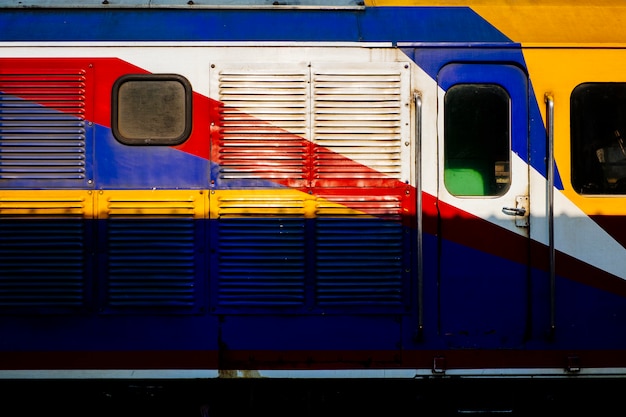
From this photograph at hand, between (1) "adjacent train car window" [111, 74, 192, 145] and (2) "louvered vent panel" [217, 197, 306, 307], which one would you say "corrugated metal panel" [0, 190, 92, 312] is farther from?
(2) "louvered vent panel" [217, 197, 306, 307]

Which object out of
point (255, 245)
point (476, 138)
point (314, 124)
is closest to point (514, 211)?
point (476, 138)

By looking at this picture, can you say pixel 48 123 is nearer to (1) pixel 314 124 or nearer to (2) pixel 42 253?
(2) pixel 42 253

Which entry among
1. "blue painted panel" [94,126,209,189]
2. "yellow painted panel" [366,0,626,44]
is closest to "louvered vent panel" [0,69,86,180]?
"blue painted panel" [94,126,209,189]

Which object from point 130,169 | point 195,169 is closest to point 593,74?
point 195,169

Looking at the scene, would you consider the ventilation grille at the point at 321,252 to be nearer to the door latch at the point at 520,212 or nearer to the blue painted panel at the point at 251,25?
the door latch at the point at 520,212

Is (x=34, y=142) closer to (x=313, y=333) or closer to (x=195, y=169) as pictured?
(x=195, y=169)

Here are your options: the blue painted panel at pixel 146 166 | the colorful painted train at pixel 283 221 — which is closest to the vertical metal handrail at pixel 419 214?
the colorful painted train at pixel 283 221

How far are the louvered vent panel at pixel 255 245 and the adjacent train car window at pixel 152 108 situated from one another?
2.02ft

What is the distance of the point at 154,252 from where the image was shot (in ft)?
14.1

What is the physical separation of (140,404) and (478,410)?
2389mm

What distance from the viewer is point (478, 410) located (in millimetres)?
4469

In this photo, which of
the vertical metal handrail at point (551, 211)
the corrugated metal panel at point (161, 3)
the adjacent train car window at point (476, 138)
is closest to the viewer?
the vertical metal handrail at point (551, 211)

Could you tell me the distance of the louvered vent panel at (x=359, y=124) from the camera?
14.1ft

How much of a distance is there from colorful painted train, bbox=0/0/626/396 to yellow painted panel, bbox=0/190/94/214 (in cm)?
1
